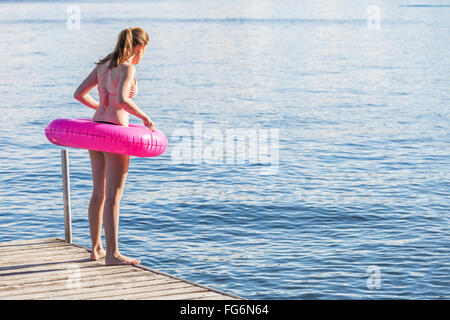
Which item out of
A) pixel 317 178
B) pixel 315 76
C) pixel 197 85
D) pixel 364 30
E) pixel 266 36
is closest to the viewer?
pixel 317 178

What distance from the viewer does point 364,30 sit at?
204ft

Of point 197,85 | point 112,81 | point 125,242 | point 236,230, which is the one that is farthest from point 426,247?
point 197,85

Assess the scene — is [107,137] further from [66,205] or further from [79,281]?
[66,205]

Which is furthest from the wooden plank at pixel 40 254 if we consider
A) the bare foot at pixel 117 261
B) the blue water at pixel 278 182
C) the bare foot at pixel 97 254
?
the blue water at pixel 278 182

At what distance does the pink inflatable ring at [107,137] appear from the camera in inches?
237

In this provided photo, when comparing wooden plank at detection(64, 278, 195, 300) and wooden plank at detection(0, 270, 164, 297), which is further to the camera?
wooden plank at detection(0, 270, 164, 297)

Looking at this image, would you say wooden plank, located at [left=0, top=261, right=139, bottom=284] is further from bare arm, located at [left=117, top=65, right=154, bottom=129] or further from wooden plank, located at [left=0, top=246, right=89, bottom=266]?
bare arm, located at [left=117, top=65, right=154, bottom=129]

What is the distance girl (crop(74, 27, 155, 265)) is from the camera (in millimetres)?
5977

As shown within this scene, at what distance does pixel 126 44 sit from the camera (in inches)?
235

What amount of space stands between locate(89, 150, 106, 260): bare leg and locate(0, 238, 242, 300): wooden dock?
14cm

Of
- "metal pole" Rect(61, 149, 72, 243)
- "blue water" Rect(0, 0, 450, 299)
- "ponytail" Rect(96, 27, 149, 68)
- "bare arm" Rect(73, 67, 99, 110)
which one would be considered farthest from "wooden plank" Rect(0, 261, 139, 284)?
"blue water" Rect(0, 0, 450, 299)

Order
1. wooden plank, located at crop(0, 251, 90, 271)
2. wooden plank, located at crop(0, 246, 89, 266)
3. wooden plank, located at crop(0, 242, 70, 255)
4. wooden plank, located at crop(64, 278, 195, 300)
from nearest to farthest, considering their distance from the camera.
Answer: wooden plank, located at crop(64, 278, 195, 300)
wooden plank, located at crop(0, 251, 90, 271)
wooden plank, located at crop(0, 246, 89, 266)
wooden plank, located at crop(0, 242, 70, 255)

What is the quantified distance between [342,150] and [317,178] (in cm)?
254

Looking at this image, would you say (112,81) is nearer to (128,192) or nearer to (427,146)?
(128,192)
